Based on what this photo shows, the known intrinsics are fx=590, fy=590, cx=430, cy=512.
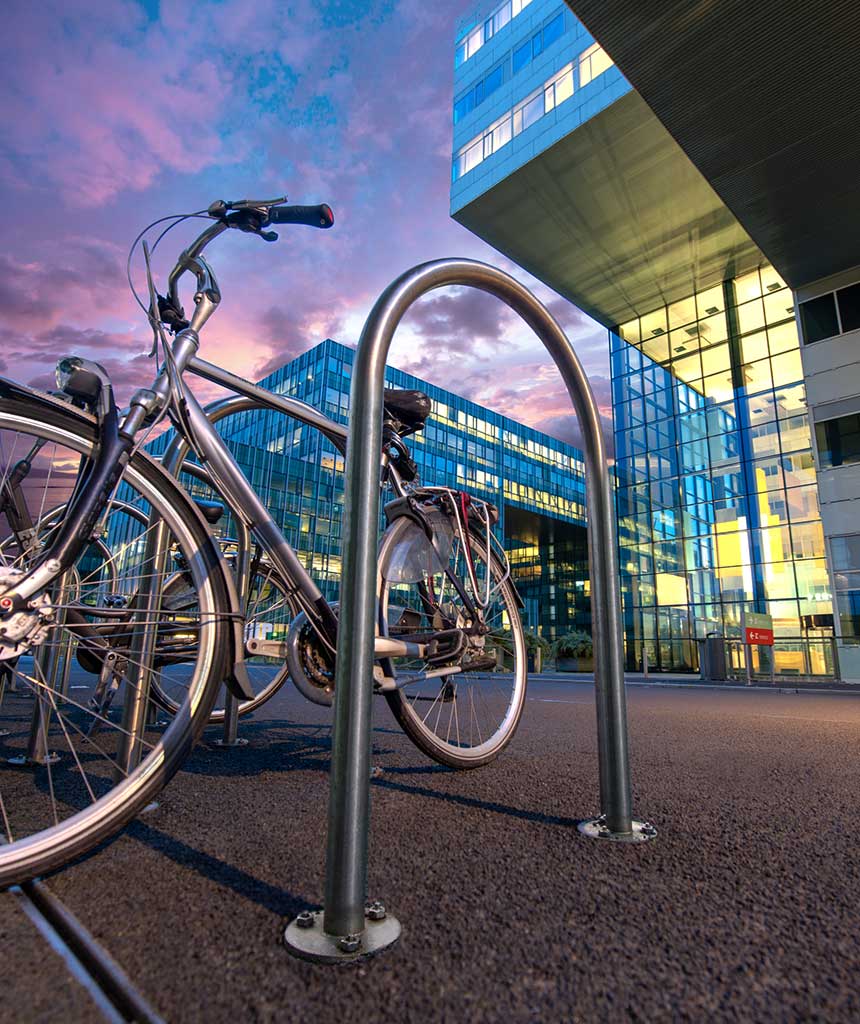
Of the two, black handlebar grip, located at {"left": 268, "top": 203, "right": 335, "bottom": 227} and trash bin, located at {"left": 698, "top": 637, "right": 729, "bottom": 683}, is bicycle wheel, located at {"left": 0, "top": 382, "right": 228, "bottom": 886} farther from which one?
trash bin, located at {"left": 698, "top": 637, "right": 729, "bottom": 683}

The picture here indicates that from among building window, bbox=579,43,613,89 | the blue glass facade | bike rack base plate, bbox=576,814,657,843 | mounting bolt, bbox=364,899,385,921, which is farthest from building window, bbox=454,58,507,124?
mounting bolt, bbox=364,899,385,921

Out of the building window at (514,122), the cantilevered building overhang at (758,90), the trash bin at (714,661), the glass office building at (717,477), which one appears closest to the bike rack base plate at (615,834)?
the cantilevered building overhang at (758,90)

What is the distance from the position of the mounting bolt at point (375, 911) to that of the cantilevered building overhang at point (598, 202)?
20524 millimetres

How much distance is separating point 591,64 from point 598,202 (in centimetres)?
422

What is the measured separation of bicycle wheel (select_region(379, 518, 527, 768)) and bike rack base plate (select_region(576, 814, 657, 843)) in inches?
31.3

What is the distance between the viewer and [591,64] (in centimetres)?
1969

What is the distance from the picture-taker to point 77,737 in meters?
3.21

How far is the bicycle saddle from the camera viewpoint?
267cm

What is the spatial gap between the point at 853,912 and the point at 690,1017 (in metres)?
0.57

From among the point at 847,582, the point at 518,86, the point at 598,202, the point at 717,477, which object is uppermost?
the point at 518,86

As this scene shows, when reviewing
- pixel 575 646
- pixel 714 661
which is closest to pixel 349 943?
pixel 714 661

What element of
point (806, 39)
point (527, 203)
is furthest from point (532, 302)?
point (527, 203)

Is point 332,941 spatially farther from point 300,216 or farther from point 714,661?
point 714,661

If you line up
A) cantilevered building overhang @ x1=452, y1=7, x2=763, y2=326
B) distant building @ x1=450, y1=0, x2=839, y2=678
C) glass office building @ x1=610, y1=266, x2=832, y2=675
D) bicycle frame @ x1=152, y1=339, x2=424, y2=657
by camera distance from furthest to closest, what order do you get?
glass office building @ x1=610, y1=266, x2=832, y2=675
distant building @ x1=450, y1=0, x2=839, y2=678
cantilevered building overhang @ x1=452, y1=7, x2=763, y2=326
bicycle frame @ x1=152, y1=339, x2=424, y2=657
